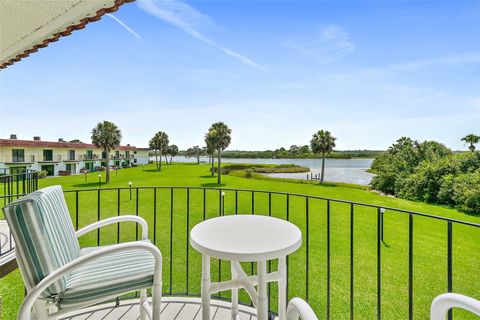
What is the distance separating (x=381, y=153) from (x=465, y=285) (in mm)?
29571

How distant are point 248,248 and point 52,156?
124 feet

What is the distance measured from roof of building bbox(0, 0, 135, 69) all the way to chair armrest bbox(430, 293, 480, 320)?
2251 mm

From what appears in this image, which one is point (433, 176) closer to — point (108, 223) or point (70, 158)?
point (108, 223)

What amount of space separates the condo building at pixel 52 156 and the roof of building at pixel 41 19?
72.2 ft

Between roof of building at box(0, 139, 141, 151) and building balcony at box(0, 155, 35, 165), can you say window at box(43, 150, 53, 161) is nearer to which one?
roof of building at box(0, 139, 141, 151)

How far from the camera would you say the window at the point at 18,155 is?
2523cm

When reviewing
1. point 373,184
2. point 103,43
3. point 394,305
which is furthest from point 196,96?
point 373,184

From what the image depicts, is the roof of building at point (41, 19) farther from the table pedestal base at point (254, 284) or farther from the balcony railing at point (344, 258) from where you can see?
the balcony railing at point (344, 258)

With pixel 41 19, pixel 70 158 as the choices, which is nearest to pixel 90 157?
pixel 70 158

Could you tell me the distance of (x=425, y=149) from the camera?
88.4ft

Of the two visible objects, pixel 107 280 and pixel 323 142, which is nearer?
pixel 107 280

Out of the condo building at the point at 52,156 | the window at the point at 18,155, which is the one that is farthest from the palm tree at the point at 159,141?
the window at the point at 18,155

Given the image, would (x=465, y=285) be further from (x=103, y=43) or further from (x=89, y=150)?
(x=89, y=150)

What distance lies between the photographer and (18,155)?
25672mm
